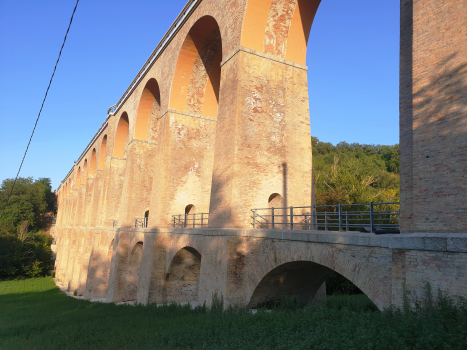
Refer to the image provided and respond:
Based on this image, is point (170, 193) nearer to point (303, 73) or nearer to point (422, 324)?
point (303, 73)

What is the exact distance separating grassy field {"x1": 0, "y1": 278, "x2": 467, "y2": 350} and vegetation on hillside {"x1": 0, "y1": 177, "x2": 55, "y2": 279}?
91.7ft

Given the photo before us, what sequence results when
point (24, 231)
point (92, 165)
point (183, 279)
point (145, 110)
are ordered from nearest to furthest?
point (183, 279), point (145, 110), point (92, 165), point (24, 231)

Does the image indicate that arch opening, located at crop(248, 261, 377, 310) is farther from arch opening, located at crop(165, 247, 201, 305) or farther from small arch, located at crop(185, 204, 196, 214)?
small arch, located at crop(185, 204, 196, 214)

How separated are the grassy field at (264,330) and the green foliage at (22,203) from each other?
4648 cm

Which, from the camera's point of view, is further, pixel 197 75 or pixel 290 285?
pixel 197 75

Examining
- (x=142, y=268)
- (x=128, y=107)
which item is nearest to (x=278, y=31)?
(x=142, y=268)

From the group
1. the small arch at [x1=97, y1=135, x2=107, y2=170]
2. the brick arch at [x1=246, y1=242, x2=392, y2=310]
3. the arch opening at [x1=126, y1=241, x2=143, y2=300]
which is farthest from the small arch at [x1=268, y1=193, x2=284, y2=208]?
the small arch at [x1=97, y1=135, x2=107, y2=170]

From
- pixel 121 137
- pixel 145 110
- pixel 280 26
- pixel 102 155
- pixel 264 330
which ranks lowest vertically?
pixel 264 330

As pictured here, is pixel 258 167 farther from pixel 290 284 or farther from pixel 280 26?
pixel 280 26

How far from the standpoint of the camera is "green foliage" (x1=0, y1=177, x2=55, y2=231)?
2058 inches

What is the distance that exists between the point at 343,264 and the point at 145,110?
59.5 ft

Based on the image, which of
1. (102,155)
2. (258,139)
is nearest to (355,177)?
(258,139)

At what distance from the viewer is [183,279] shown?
1463cm

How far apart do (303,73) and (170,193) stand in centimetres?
768
